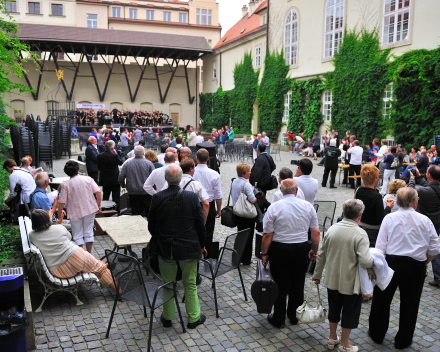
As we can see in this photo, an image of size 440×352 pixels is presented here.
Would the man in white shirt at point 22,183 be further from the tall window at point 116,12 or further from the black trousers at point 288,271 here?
the tall window at point 116,12

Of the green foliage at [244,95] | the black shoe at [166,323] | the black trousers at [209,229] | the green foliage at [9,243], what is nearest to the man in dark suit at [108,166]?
the green foliage at [9,243]

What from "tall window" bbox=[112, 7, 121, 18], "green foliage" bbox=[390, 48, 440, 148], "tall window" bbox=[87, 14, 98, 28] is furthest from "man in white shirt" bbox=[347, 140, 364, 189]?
"tall window" bbox=[112, 7, 121, 18]

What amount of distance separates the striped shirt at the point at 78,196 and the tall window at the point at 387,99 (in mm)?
15594

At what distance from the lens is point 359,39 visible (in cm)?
1959

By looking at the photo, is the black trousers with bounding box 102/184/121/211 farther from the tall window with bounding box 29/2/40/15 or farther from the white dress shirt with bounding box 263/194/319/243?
the tall window with bounding box 29/2/40/15

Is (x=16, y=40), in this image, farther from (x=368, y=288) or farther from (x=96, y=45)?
(x=96, y=45)

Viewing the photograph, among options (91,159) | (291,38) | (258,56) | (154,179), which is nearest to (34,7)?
(258,56)

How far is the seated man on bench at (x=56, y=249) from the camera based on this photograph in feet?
14.8

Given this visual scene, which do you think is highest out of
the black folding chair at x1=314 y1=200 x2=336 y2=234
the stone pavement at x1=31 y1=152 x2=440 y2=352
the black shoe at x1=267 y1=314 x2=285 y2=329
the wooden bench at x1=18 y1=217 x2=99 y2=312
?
the black folding chair at x1=314 y1=200 x2=336 y2=234

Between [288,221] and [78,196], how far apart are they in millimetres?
3100

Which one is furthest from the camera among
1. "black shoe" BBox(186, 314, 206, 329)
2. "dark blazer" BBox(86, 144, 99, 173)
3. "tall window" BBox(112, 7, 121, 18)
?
"tall window" BBox(112, 7, 121, 18)

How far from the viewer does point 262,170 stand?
783 centimetres

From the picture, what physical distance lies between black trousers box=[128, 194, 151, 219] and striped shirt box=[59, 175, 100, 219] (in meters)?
1.56

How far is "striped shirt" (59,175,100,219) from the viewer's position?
220 inches
